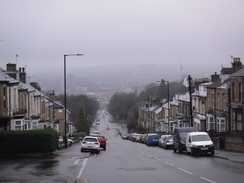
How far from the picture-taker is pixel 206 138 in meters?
32.5

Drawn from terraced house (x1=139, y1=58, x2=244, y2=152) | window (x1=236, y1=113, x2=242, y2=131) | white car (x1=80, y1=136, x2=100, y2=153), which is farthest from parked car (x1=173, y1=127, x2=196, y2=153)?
window (x1=236, y1=113, x2=242, y2=131)

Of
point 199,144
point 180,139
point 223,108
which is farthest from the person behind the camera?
point 223,108

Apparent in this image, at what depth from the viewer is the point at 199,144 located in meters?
31.9

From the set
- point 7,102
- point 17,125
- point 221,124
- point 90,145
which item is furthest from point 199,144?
point 221,124

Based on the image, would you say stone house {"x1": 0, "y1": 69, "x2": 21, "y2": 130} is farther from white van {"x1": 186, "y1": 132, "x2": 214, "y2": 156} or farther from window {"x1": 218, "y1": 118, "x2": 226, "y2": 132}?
window {"x1": 218, "y1": 118, "x2": 226, "y2": 132}

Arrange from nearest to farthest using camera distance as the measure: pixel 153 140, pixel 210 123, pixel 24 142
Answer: pixel 24 142
pixel 153 140
pixel 210 123

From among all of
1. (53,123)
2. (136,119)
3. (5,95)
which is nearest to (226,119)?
(5,95)

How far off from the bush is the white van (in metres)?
9.95

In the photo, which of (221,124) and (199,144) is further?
(221,124)

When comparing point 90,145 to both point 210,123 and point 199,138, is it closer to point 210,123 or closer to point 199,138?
point 199,138

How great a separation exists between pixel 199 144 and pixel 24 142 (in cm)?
1203

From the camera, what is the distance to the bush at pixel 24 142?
30.2 meters

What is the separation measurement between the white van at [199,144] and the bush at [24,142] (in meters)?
9.95

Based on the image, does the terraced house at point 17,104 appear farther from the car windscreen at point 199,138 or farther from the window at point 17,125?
the car windscreen at point 199,138
